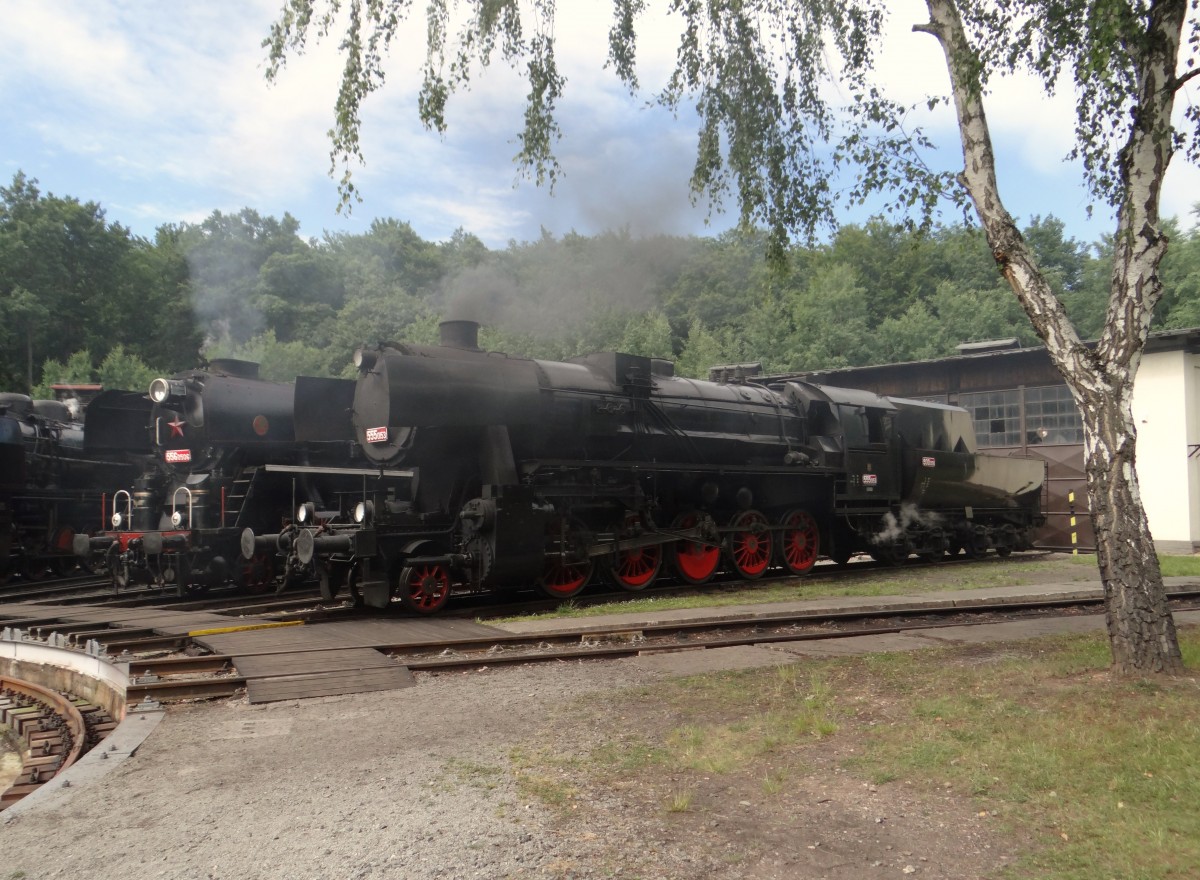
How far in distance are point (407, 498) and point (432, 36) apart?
16.2 feet

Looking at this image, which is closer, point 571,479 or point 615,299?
point 571,479

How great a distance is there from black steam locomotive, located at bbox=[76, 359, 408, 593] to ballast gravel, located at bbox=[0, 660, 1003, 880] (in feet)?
23.4

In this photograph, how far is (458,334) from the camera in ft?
37.8

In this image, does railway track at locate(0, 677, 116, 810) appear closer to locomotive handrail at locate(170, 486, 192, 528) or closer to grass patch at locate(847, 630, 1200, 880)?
locomotive handrail at locate(170, 486, 192, 528)

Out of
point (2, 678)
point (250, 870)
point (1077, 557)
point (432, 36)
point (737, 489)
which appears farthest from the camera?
point (1077, 557)

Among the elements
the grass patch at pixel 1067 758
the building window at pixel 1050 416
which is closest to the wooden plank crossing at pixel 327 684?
the grass patch at pixel 1067 758

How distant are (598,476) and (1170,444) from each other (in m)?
15.2

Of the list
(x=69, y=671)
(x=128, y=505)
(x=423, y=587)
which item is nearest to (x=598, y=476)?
(x=423, y=587)

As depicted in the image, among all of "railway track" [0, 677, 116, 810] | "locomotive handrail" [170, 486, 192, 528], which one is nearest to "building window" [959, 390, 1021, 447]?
"locomotive handrail" [170, 486, 192, 528]

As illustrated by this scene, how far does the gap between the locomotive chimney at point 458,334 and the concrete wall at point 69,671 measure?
5298 millimetres

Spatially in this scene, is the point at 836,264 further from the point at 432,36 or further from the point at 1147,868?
the point at 1147,868

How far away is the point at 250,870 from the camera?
3660 mm

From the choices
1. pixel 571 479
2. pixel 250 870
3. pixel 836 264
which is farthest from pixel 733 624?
pixel 836 264

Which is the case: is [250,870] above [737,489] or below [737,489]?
below
